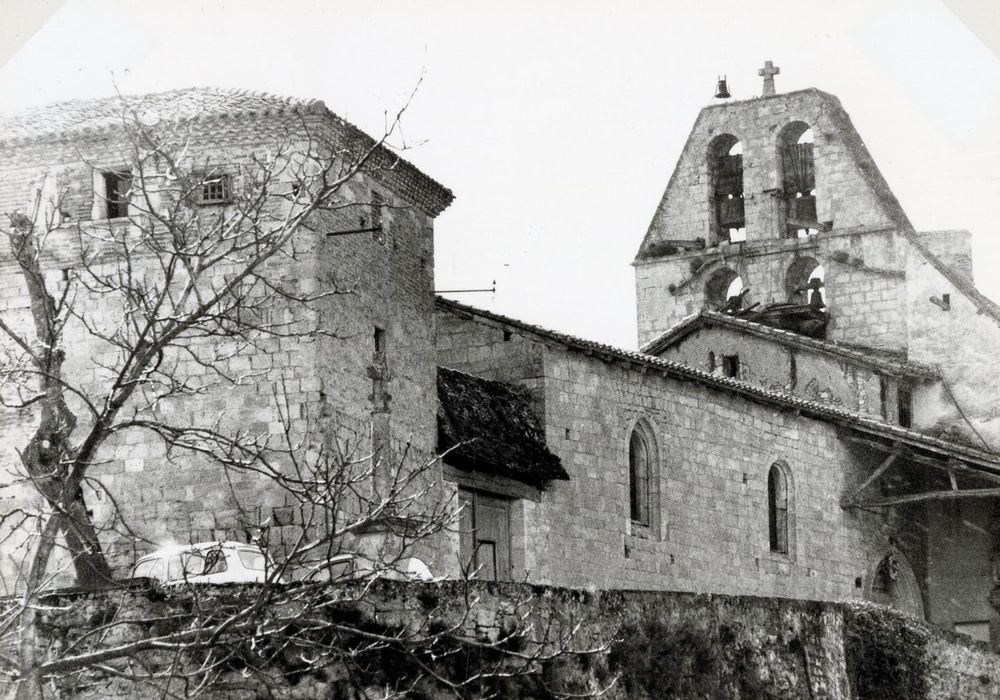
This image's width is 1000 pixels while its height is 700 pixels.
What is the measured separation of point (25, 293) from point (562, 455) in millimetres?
8029

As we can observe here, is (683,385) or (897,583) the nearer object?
(683,385)

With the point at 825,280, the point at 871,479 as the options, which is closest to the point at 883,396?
the point at 871,479

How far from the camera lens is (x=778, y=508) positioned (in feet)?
101

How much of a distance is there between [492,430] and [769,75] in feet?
60.8

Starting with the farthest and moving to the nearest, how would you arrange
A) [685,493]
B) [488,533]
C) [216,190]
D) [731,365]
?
[731,365], [685,493], [488,533], [216,190]

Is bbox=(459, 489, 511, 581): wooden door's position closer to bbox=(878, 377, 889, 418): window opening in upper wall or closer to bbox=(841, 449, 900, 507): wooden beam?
bbox=(841, 449, 900, 507): wooden beam

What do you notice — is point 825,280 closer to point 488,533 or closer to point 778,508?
point 778,508

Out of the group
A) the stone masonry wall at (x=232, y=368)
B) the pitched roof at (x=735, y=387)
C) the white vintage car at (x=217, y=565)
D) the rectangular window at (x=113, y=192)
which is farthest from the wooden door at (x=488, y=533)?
the rectangular window at (x=113, y=192)

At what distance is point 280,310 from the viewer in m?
20.0

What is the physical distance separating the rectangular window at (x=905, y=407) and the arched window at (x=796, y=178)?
4.86 m

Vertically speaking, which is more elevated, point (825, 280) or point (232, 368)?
point (825, 280)

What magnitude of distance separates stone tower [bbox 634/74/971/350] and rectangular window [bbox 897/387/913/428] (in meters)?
1.39

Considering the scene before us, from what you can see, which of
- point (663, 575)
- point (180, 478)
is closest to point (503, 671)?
point (180, 478)

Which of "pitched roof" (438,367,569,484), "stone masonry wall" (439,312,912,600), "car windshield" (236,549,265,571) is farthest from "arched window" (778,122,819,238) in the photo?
"car windshield" (236,549,265,571)
